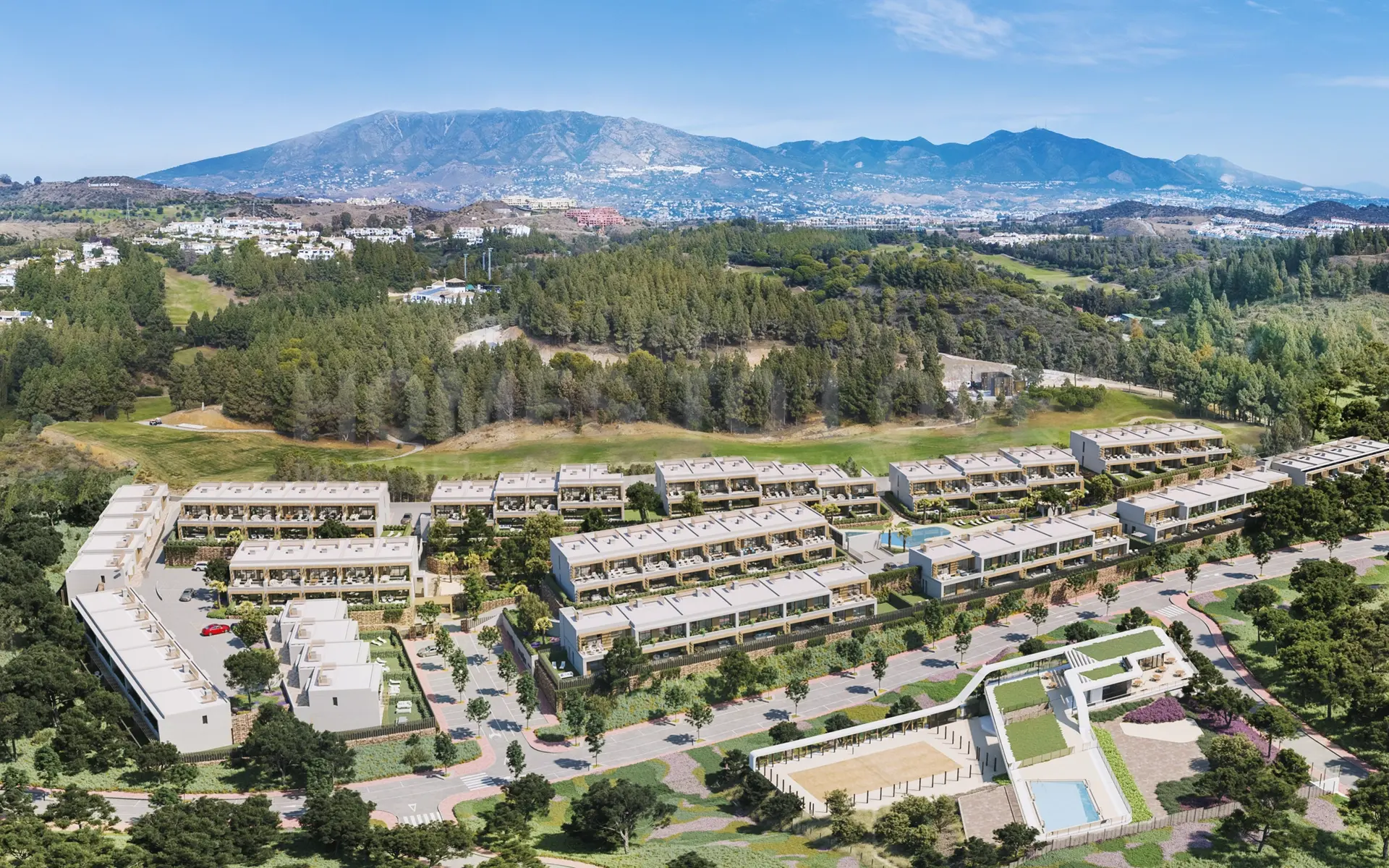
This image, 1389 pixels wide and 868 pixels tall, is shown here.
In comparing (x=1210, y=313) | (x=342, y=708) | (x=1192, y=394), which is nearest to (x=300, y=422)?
(x=342, y=708)

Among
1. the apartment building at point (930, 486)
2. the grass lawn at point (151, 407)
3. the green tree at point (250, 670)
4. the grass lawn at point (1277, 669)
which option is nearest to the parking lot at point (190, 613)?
the green tree at point (250, 670)

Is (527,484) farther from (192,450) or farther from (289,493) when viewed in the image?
(192,450)

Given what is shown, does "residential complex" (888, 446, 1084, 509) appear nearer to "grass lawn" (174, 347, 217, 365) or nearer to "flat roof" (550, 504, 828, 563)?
"flat roof" (550, 504, 828, 563)

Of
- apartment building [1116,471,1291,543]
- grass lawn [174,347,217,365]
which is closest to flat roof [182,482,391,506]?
apartment building [1116,471,1291,543]

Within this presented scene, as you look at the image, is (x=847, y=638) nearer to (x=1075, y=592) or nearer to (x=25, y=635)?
(x=1075, y=592)

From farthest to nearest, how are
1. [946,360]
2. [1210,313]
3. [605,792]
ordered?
[1210,313], [946,360], [605,792]

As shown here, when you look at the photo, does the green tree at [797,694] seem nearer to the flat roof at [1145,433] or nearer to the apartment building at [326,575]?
the apartment building at [326,575]
